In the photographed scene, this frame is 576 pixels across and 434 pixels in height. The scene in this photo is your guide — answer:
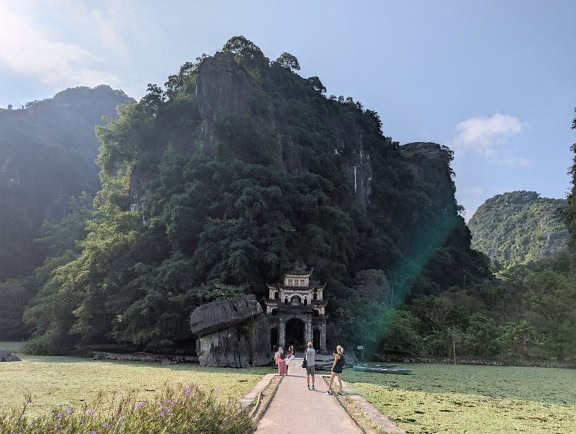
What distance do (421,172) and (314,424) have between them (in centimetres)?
5311

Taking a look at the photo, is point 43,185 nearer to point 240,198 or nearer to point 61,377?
point 240,198

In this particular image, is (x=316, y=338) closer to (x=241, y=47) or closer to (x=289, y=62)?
(x=241, y=47)

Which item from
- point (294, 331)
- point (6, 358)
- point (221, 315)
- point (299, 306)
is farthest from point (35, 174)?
point (221, 315)

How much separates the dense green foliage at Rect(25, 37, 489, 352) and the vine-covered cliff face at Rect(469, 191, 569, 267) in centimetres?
2141

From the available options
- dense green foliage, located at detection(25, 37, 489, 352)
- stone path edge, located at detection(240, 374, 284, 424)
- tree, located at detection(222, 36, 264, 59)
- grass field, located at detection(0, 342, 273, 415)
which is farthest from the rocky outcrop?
tree, located at detection(222, 36, 264, 59)

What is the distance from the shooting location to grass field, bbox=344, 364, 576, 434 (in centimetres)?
638

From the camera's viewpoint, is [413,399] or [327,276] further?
[327,276]

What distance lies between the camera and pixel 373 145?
47.5m

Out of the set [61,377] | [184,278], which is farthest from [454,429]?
[184,278]

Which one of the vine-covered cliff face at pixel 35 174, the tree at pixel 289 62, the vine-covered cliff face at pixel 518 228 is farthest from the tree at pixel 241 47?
the vine-covered cliff face at pixel 518 228

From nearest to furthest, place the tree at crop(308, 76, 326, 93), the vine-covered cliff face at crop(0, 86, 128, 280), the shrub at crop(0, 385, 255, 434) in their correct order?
the shrub at crop(0, 385, 255, 434) → the vine-covered cliff face at crop(0, 86, 128, 280) → the tree at crop(308, 76, 326, 93)

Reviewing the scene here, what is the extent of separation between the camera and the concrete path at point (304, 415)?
5539mm

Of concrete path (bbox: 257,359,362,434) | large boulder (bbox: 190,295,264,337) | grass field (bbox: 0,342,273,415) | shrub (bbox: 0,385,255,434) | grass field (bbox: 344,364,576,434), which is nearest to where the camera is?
shrub (bbox: 0,385,255,434)

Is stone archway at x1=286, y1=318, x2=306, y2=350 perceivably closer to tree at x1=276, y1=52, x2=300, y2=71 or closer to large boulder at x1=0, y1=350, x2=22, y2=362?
large boulder at x1=0, y1=350, x2=22, y2=362
